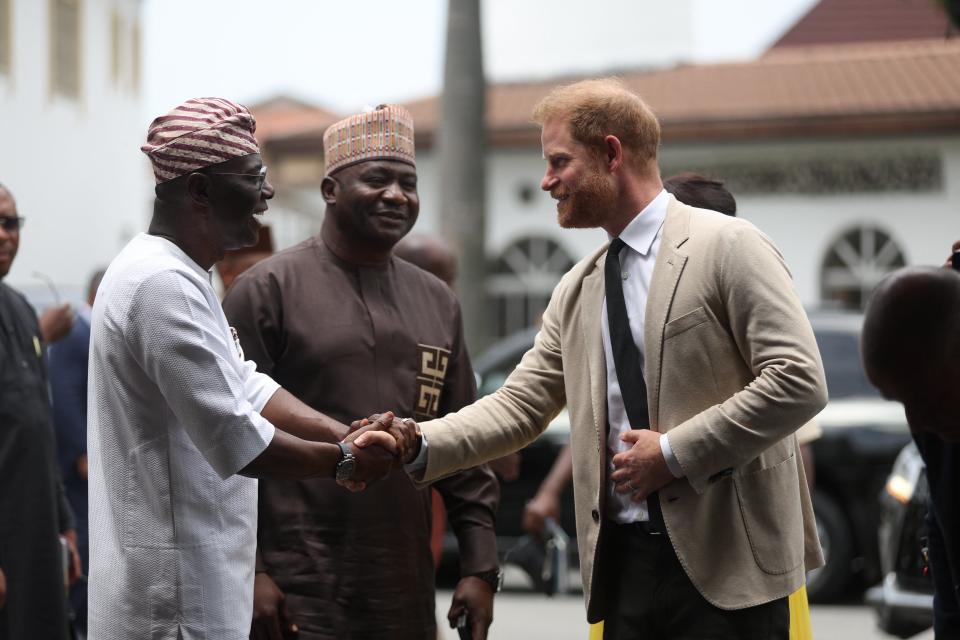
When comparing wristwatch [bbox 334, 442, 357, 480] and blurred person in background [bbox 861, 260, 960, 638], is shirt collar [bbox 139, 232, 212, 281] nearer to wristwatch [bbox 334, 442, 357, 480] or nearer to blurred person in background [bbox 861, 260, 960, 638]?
wristwatch [bbox 334, 442, 357, 480]

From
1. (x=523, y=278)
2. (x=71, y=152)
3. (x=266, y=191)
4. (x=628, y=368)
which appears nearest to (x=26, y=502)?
(x=266, y=191)

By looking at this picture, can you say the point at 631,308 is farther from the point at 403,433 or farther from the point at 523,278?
the point at 523,278

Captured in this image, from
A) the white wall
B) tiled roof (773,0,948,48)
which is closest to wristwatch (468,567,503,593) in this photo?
the white wall

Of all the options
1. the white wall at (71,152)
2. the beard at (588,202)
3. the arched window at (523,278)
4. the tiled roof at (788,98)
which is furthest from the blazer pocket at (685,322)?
the white wall at (71,152)

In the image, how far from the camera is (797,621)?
143 inches

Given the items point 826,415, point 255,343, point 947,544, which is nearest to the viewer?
point 947,544

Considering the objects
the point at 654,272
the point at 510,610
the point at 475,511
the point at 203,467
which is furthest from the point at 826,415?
the point at 203,467

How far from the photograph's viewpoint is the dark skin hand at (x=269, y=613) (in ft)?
12.6

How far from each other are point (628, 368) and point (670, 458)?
292mm

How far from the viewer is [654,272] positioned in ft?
11.6

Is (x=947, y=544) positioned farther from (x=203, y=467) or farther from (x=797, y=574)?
(x=203, y=467)

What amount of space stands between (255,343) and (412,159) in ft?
2.57

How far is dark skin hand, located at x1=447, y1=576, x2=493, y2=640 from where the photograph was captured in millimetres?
4059

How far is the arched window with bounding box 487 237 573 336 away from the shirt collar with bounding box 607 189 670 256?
58.2 ft
